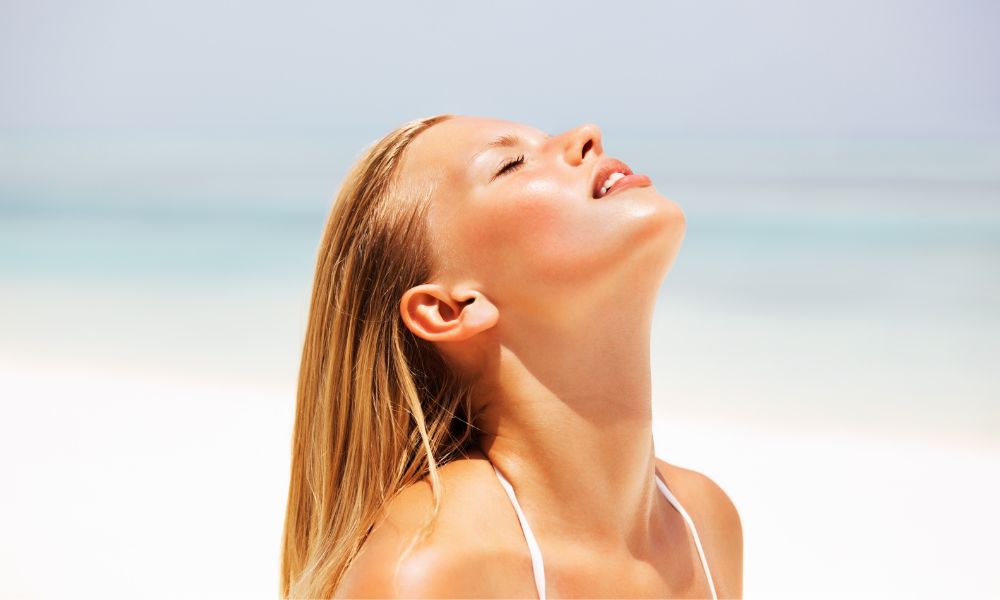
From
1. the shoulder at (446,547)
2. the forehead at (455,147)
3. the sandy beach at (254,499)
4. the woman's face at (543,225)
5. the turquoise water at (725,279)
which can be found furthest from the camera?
the turquoise water at (725,279)

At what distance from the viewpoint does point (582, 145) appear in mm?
1736

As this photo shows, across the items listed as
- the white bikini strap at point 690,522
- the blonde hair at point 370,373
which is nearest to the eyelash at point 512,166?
the blonde hair at point 370,373

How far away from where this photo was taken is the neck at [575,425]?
1.68 m

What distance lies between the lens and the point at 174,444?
13.2 ft

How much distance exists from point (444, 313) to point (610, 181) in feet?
1.13

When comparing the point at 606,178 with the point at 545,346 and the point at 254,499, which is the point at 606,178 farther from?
the point at 254,499

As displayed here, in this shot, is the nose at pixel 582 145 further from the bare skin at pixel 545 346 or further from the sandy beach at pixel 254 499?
the sandy beach at pixel 254 499

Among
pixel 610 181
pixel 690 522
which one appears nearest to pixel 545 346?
pixel 610 181

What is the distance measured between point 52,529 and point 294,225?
4.84m

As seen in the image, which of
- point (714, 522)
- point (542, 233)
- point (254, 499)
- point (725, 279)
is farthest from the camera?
point (725, 279)

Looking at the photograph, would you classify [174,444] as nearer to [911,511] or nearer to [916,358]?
[911,511]

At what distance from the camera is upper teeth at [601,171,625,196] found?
1720mm

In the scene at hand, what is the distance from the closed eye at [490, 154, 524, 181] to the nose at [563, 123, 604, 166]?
0.24 feet

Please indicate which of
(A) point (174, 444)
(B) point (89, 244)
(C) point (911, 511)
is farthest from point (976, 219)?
(B) point (89, 244)
